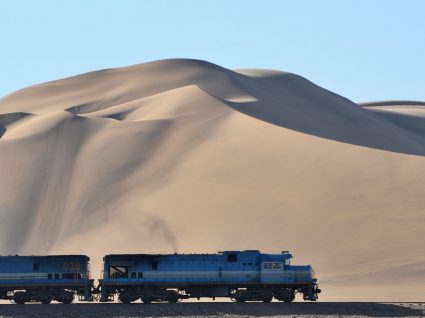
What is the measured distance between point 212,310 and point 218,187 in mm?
35313

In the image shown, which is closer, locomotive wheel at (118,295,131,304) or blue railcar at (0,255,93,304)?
locomotive wheel at (118,295,131,304)

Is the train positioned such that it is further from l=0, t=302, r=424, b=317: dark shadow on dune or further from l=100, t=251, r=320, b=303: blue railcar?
l=0, t=302, r=424, b=317: dark shadow on dune

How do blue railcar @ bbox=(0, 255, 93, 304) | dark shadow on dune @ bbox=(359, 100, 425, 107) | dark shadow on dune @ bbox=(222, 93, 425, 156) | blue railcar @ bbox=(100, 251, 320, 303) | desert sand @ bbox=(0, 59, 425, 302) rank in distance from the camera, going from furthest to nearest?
dark shadow on dune @ bbox=(359, 100, 425, 107) → dark shadow on dune @ bbox=(222, 93, 425, 156) → desert sand @ bbox=(0, 59, 425, 302) → blue railcar @ bbox=(0, 255, 93, 304) → blue railcar @ bbox=(100, 251, 320, 303)

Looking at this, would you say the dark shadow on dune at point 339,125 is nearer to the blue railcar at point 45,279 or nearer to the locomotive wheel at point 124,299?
the blue railcar at point 45,279

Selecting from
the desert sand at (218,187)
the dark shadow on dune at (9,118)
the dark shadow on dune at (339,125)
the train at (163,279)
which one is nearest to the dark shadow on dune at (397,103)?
the dark shadow on dune at (339,125)

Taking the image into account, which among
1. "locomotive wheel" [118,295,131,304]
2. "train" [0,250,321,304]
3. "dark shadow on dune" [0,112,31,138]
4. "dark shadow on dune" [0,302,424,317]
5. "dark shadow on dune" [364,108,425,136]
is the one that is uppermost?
"dark shadow on dune" [364,108,425,136]

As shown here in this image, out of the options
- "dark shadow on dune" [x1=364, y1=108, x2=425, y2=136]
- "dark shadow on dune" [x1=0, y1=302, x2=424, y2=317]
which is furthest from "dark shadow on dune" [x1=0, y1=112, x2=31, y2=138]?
"dark shadow on dune" [x1=0, y1=302, x2=424, y2=317]

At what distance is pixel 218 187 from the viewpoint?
280ft

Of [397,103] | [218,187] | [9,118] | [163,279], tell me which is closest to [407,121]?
[397,103]

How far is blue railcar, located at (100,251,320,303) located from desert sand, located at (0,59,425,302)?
Result: 9.11 metres

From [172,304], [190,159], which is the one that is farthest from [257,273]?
[190,159]

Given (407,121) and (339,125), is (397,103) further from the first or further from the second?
(339,125)

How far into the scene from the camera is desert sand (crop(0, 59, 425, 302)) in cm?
7262

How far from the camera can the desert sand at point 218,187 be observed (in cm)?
7262
